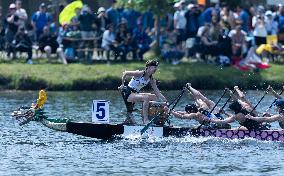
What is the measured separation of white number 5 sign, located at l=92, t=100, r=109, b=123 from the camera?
118ft

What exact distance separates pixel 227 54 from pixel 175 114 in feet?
54.7

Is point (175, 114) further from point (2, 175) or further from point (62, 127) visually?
point (2, 175)

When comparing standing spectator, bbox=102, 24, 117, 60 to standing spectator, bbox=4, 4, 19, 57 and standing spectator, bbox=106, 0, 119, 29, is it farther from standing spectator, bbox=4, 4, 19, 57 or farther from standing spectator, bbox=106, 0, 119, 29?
standing spectator, bbox=4, 4, 19, 57

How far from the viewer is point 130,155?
112 ft

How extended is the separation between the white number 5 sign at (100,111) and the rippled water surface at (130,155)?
2.22 ft

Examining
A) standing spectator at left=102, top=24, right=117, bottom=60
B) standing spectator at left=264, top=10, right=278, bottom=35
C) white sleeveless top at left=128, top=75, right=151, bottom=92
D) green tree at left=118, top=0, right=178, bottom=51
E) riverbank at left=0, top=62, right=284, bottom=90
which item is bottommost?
riverbank at left=0, top=62, right=284, bottom=90

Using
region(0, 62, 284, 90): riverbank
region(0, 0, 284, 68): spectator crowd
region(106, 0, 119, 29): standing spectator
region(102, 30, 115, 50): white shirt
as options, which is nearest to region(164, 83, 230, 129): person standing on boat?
region(0, 62, 284, 90): riverbank

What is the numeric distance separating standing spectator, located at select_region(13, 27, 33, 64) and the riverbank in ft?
2.41

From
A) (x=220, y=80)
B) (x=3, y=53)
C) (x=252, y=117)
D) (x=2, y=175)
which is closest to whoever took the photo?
(x=2, y=175)

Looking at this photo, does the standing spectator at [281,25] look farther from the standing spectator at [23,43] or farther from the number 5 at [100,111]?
the number 5 at [100,111]

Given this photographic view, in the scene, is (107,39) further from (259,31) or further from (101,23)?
(259,31)

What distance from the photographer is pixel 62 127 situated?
36719mm

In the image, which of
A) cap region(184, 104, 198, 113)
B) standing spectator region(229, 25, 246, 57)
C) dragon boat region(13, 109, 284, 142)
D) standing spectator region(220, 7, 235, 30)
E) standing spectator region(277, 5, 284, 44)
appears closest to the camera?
dragon boat region(13, 109, 284, 142)

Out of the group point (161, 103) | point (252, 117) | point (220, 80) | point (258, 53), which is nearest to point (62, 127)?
point (161, 103)
